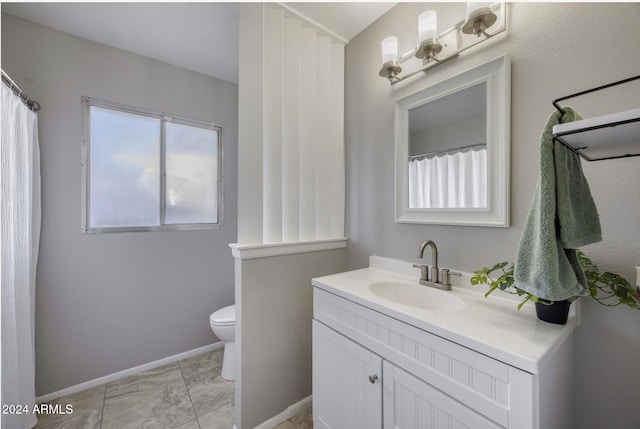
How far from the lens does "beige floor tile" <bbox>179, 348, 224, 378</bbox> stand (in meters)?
1.95

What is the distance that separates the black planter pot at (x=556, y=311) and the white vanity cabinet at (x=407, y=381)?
138 millimetres

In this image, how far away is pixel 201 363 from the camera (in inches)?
80.7

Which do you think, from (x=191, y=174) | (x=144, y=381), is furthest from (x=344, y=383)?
(x=191, y=174)

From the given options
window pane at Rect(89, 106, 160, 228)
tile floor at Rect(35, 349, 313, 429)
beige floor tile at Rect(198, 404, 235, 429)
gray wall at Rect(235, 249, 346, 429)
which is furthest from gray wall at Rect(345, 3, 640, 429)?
window pane at Rect(89, 106, 160, 228)

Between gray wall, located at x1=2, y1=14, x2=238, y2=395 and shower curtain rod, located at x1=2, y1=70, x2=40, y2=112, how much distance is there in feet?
0.32

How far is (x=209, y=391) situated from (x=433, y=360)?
1641 mm

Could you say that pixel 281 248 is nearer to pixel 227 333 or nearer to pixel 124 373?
pixel 227 333

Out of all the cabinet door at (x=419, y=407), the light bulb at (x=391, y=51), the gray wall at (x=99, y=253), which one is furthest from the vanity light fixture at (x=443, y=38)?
the gray wall at (x=99, y=253)

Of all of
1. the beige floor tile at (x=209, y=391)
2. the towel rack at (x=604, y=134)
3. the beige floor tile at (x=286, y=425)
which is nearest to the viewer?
the towel rack at (x=604, y=134)

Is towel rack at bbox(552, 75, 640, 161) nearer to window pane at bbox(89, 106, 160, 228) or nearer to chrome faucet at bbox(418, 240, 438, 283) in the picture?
chrome faucet at bbox(418, 240, 438, 283)

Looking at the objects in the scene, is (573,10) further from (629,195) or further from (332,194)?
(332,194)

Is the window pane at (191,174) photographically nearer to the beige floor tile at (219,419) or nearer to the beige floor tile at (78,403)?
the beige floor tile at (78,403)

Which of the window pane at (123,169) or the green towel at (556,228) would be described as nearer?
the green towel at (556,228)

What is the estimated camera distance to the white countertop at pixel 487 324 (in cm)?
63
